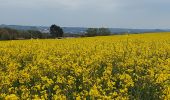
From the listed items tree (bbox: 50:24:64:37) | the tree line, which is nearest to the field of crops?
the tree line

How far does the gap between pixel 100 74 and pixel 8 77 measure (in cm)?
241

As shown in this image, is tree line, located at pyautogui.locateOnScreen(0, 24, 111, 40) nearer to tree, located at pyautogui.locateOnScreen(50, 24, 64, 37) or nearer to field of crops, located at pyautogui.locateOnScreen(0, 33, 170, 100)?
tree, located at pyautogui.locateOnScreen(50, 24, 64, 37)

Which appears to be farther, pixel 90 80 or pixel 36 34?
pixel 36 34

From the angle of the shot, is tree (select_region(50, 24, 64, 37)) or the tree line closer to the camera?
the tree line

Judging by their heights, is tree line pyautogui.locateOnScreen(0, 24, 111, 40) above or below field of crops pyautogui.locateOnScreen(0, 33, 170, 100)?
below

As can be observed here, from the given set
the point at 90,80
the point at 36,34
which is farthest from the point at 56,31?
the point at 90,80

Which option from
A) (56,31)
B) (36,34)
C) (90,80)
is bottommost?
(36,34)

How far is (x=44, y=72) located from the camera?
10.2 m

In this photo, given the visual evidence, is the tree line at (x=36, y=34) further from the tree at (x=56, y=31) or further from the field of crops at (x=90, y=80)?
the field of crops at (x=90, y=80)

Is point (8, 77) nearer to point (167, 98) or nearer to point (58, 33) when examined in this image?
point (167, 98)

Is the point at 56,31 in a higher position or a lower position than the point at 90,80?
lower

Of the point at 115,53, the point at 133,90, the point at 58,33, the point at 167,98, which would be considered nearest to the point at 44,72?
the point at 133,90

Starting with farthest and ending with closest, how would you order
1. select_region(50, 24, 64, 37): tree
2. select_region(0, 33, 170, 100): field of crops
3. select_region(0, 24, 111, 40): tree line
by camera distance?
select_region(50, 24, 64, 37): tree < select_region(0, 24, 111, 40): tree line < select_region(0, 33, 170, 100): field of crops

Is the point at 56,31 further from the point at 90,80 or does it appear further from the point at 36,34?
the point at 90,80
